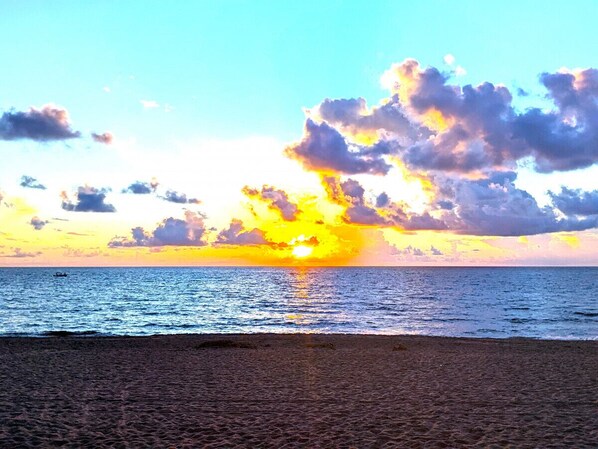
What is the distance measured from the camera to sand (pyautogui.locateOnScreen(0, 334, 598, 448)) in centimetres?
1066

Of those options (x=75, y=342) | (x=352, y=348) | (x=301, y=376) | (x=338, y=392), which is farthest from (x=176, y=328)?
(x=338, y=392)

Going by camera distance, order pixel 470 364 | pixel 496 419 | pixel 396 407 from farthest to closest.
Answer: pixel 470 364 < pixel 396 407 < pixel 496 419

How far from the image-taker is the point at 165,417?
12234 mm

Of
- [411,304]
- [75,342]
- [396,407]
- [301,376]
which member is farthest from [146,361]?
[411,304]

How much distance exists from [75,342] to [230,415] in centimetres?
1906

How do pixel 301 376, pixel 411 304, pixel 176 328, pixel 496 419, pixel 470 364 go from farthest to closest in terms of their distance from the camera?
pixel 411 304, pixel 176 328, pixel 470 364, pixel 301 376, pixel 496 419

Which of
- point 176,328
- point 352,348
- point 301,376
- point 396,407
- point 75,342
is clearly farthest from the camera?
point 176,328

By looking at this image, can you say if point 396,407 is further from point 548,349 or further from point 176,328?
point 176,328

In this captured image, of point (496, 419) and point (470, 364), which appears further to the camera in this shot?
point (470, 364)

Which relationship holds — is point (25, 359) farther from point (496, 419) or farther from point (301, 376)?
point (496, 419)

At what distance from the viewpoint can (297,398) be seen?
564 inches

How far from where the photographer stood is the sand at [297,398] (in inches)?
420

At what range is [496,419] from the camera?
1210 cm

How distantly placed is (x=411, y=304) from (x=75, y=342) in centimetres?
4814
